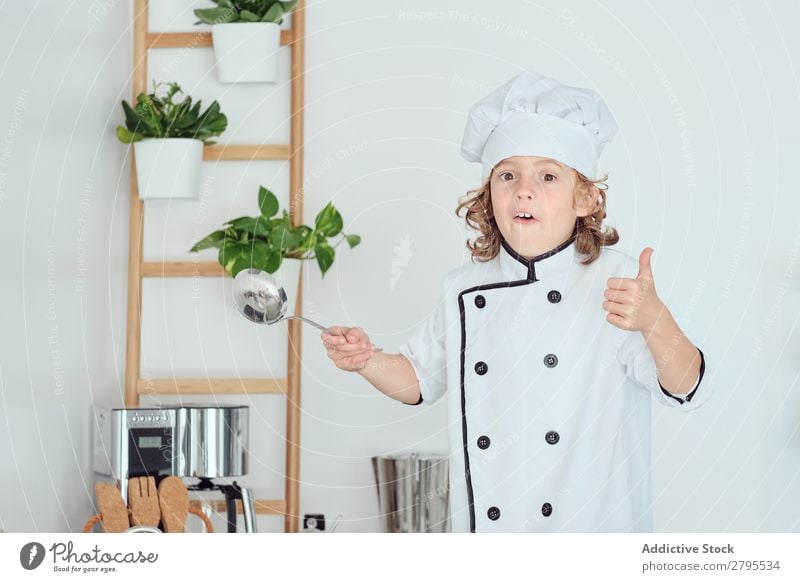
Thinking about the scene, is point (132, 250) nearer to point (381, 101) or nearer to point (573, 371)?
point (381, 101)

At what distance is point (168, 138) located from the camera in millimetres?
1871

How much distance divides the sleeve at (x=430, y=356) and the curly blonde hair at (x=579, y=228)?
3.7 inches

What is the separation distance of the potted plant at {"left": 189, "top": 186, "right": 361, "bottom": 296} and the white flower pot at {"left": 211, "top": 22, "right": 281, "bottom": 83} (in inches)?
8.9

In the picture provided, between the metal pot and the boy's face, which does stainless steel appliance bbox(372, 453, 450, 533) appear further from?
the boy's face

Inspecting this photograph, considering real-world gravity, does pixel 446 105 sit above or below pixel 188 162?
above

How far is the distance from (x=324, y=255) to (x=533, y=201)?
2.16 feet

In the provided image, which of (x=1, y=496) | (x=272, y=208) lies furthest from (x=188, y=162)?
(x=1, y=496)

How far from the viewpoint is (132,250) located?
199cm

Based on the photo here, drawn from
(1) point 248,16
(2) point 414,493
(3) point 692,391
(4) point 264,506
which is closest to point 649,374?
(3) point 692,391

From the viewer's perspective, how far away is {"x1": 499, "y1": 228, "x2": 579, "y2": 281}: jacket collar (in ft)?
4.21

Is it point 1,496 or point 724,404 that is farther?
point 724,404

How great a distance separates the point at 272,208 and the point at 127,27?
479mm

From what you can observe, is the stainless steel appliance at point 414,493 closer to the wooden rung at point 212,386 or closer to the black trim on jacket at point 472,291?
the wooden rung at point 212,386

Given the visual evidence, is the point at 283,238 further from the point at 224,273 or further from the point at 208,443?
the point at 208,443
